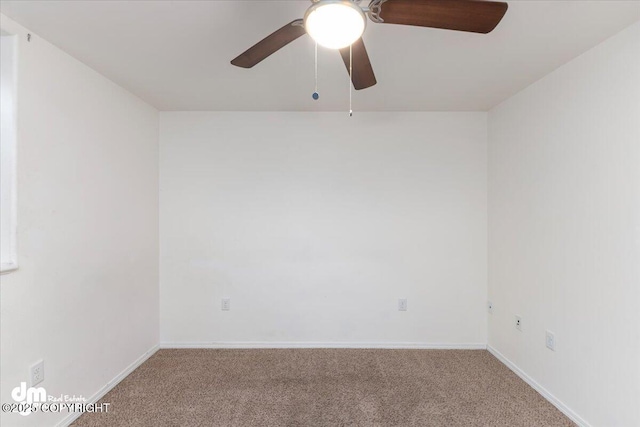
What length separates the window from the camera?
1587 mm

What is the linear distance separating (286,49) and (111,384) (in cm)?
262

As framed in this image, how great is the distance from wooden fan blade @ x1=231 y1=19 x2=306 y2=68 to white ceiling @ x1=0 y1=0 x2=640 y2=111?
0.26m

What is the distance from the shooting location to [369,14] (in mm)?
1174

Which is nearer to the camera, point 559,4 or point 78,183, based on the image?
point 559,4

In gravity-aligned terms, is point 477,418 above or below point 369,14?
below

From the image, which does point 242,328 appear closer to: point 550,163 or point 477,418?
point 477,418

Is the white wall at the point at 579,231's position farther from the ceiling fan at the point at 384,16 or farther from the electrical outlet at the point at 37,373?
the electrical outlet at the point at 37,373

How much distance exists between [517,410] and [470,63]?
2.28m

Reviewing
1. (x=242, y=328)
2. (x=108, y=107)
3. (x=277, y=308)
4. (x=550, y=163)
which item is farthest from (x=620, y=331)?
(x=108, y=107)

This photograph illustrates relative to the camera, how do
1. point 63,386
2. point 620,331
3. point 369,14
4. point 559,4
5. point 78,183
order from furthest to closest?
point 78,183 < point 63,386 < point 620,331 < point 559,4 < point 369,14

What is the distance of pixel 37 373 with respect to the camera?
170 cm

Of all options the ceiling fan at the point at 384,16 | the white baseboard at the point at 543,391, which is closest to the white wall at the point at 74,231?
the ceiling fan at the point at 384,16

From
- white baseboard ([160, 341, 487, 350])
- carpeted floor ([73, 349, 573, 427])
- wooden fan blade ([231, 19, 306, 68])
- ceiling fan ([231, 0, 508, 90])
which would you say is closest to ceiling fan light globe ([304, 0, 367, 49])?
ceiling fan ([231, 0, 508, 90])

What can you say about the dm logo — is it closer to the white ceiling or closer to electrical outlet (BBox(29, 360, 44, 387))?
electrical outlet (BBox(29, 360, 44, 387))
